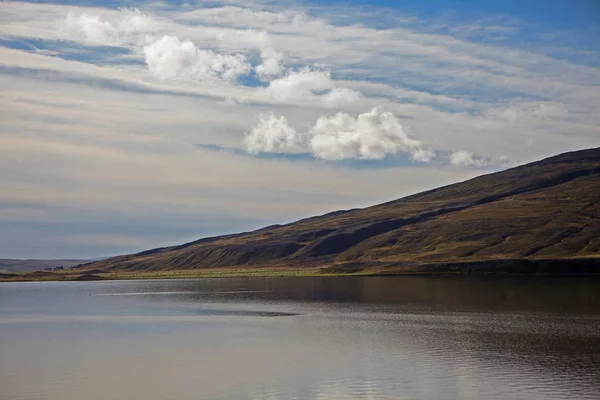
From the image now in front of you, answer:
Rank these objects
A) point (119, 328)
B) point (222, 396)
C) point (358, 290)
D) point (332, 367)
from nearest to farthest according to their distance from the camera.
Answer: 1. point (222, 396)
2. point (332, 367)
3. point (119, 328)
4. point (358, 290)

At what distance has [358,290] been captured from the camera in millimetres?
121938

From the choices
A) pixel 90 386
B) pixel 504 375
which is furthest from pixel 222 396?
pixel 504 375

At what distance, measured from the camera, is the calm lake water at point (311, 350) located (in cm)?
3944

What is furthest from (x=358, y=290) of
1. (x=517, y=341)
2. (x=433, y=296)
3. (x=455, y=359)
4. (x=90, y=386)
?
(x=90, y=386)

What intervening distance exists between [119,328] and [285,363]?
27.7m

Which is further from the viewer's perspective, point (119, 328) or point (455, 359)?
point (119, 328)

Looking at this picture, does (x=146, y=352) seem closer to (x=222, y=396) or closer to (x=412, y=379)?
(x=222, y=396)

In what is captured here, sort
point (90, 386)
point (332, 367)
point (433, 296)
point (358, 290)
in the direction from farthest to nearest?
point (358, 290) < point (433, 296) < point (332, 367) < point (90, 386)

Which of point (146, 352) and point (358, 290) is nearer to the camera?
point (146, 352)

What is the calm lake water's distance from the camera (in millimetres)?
39438

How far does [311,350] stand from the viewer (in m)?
53.4

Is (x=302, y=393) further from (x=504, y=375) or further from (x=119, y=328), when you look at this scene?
(x=119, y=328)

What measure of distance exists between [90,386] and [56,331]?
2928 centimetres

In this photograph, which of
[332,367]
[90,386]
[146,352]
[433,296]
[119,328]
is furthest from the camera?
[433,296]
